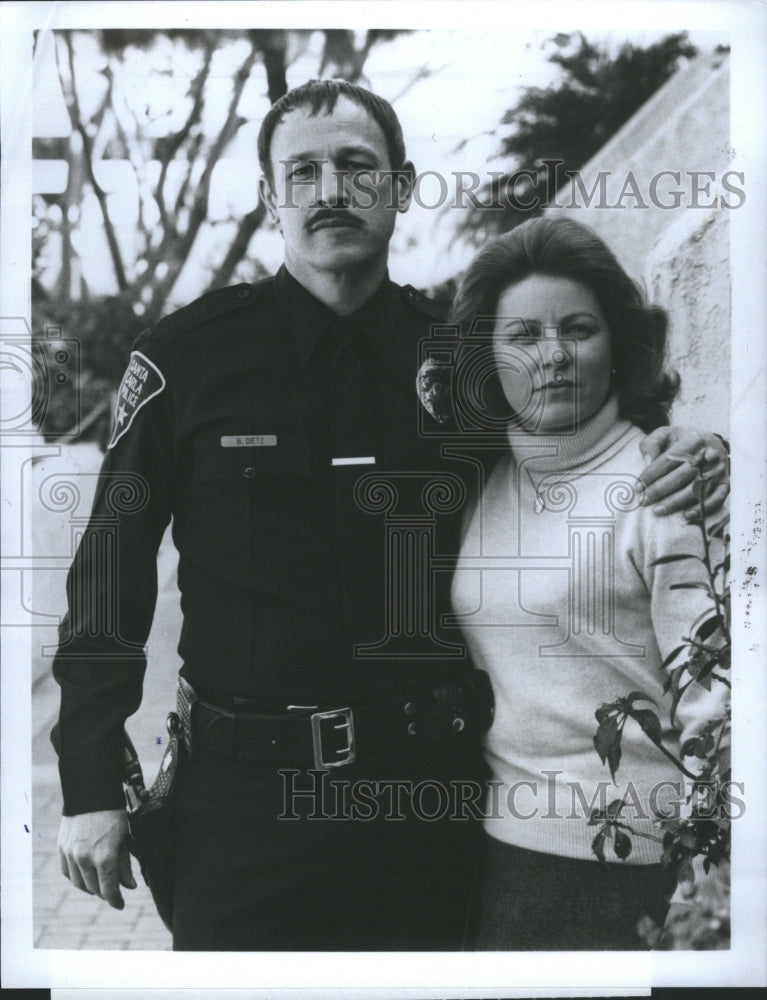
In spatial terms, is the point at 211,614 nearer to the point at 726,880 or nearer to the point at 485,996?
the point at 485,996

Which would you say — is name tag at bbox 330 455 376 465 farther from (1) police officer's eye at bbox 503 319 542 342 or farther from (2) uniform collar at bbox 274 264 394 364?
(1) police officer's eye at bbox 503 319 542 342

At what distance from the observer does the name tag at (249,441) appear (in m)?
2.94

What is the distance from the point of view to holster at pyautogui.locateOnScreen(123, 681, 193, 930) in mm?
3002

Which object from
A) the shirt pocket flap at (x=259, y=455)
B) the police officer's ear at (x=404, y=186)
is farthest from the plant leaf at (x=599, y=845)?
the police officer's ear at (x=404, y=186)

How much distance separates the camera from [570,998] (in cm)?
309

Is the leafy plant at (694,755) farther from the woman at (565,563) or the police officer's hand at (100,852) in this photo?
the police officer's hand at (100,852)

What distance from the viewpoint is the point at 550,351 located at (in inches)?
117

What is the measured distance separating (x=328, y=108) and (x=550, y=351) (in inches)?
34.0

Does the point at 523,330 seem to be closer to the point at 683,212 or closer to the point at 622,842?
the point at 683,212

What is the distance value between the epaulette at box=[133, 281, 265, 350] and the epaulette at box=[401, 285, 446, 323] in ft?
1.27

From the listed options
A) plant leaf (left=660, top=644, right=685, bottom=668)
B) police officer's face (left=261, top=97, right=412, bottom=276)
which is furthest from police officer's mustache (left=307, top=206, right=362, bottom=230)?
plant leaf (left=660, top=644, right=685, bottom=668)

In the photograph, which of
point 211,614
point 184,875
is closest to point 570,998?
point 184,875

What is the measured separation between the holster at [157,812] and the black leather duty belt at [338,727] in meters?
0.08

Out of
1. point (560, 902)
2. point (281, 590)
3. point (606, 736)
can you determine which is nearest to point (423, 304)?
point (281, 590)
